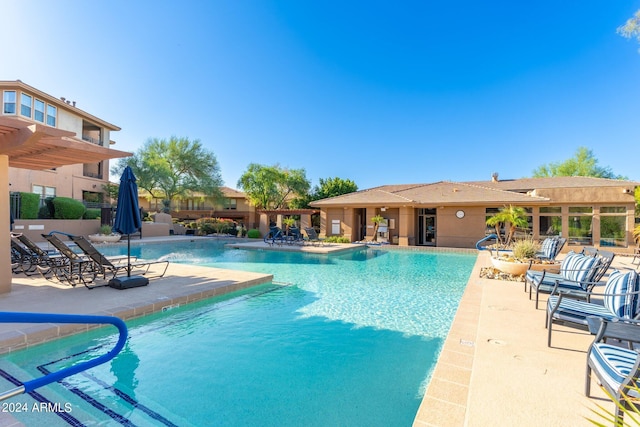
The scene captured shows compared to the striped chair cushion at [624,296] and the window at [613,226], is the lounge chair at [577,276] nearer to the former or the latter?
the striped chair cushion at [624,296]

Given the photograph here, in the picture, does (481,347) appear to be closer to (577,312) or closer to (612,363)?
(577,312)

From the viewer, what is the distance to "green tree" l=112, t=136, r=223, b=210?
3059cm

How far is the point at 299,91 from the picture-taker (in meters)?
20.7

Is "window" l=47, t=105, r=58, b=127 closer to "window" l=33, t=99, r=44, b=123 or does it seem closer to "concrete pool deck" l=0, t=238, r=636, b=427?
"window" l=33, t=99, r=44, b=123

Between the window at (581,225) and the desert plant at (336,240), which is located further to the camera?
the desert plant at (336,240)

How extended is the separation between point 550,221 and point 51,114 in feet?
117

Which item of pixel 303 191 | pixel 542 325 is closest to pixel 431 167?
pixel 303 191

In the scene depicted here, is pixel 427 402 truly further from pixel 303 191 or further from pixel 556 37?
pixel 303 191

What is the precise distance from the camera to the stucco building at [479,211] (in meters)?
17.8

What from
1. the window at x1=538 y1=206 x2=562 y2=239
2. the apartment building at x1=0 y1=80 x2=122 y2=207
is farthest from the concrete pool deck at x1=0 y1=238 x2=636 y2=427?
the window at x1=538 y1=206 x2=562 y2=239

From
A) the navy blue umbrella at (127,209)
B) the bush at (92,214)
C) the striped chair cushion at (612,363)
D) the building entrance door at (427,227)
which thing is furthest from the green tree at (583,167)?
the bush at (92,214)

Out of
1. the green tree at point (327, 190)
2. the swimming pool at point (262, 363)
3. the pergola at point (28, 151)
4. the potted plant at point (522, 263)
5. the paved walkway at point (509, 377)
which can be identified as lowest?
the swimming pool at point (262, 363)

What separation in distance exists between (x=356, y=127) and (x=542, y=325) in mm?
23286

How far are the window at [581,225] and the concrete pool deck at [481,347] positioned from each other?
14806mm
